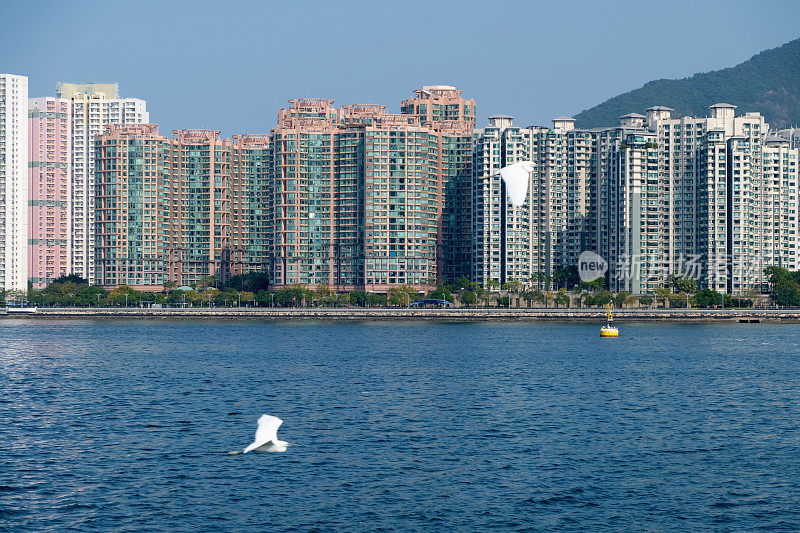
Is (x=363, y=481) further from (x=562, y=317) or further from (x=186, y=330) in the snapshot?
(x=562, y=317)

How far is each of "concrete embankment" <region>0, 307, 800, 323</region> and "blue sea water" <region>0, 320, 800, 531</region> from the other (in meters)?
85.1

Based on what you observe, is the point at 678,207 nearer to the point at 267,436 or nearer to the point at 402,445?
the point at 402,445

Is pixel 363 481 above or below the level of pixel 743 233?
below

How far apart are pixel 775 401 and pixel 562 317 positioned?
394ft

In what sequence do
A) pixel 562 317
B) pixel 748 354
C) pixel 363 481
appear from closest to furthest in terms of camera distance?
pixel 363 481 → pixel 748 354 → pixel 562 317

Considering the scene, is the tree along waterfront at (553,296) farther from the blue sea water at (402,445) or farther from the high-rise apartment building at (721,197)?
the blue sea water at (402,445)

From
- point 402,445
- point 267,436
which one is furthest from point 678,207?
point 267,436

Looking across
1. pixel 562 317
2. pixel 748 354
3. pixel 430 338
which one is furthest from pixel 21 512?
pixel 562 317

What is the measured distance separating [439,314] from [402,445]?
451 ft

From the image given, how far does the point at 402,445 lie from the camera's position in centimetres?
4291

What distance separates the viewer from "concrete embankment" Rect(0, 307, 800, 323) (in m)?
170

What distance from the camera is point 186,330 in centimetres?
14425

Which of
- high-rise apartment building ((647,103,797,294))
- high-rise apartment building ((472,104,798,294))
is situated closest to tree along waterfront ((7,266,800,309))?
high-rise apartment building ((472,104,798,294))

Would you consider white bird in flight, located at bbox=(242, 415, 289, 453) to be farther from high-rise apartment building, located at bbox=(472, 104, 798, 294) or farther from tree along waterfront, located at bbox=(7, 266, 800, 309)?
high-rise apartment building, located at bbox=(472, 104, 798, 294)
